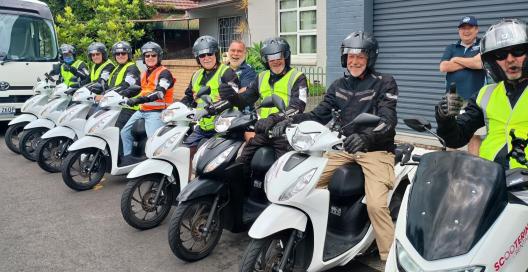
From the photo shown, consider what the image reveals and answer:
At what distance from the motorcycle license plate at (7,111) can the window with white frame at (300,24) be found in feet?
22.2

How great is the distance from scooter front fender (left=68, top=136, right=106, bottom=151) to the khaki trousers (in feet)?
11.3

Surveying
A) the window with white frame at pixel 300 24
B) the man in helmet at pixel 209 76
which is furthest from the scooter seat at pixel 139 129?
the window with white frame at pixel 300 24

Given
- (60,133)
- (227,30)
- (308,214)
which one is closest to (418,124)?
(308,214)

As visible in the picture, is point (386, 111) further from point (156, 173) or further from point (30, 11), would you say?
point (30, 11)

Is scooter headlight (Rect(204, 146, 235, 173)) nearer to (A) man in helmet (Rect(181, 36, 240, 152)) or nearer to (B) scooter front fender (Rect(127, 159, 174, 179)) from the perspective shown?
(B) scooter front fender (Rect(127, 159, 174, 179))

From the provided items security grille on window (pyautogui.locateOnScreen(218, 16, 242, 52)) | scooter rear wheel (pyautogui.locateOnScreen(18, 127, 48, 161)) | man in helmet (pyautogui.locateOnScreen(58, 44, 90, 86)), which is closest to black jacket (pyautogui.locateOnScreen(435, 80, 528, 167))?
scooter rear wheel (pyautogui.locateOnScreen(18, 127, 48, 161))

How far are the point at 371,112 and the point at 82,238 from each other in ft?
10.0

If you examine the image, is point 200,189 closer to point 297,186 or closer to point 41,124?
point 297,186

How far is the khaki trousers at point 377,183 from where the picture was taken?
3557mm

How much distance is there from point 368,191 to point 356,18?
5.87 meters

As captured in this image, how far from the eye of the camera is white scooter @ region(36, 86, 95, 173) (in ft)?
23.2

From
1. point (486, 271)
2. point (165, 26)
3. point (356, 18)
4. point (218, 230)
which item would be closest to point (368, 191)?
point (218, 230)

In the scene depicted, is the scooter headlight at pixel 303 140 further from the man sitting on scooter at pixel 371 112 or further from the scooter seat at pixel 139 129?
the scooter seat at pixel 139 129

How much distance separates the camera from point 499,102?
2879 mm
